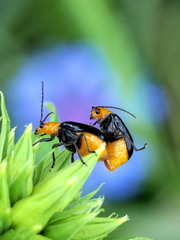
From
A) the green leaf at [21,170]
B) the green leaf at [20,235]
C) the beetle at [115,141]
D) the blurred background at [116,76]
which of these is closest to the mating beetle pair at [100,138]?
the beetle at [115,141]

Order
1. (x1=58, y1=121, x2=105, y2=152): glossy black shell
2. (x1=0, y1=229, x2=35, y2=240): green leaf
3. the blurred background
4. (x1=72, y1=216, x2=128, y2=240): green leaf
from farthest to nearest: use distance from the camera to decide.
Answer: the blurred background, (x1=58, y1=121, x2=105, y2=152): glossy black shell, (x1=72, y1=216, x2=128, y2=240): green leaf, (x1=0, y1=229, x2=35, y2=240): green leaf

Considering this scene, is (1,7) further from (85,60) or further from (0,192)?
(0,192)

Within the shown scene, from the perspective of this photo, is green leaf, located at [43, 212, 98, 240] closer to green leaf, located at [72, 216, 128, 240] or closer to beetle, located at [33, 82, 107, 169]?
green leaf, located at [72, 216, 128, 240]

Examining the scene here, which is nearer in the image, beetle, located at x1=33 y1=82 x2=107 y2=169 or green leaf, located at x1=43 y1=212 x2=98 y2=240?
green leaf, located at x1=43 y1=212 x2=98 y2=240

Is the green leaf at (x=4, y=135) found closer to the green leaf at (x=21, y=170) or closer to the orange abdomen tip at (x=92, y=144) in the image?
the green leaf at (x=21, y=170)

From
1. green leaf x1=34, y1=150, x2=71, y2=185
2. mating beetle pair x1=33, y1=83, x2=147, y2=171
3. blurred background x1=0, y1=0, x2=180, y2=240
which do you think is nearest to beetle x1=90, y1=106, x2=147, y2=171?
mating beetle pair x1=33, y1=83, x2=147, y2=171

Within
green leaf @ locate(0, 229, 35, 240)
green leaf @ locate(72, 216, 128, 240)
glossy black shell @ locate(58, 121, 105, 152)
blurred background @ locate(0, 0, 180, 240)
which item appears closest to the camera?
green leaf @ locate(0, 229, 35, 240)

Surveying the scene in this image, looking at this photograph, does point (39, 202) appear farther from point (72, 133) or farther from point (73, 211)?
point (72, 133)
